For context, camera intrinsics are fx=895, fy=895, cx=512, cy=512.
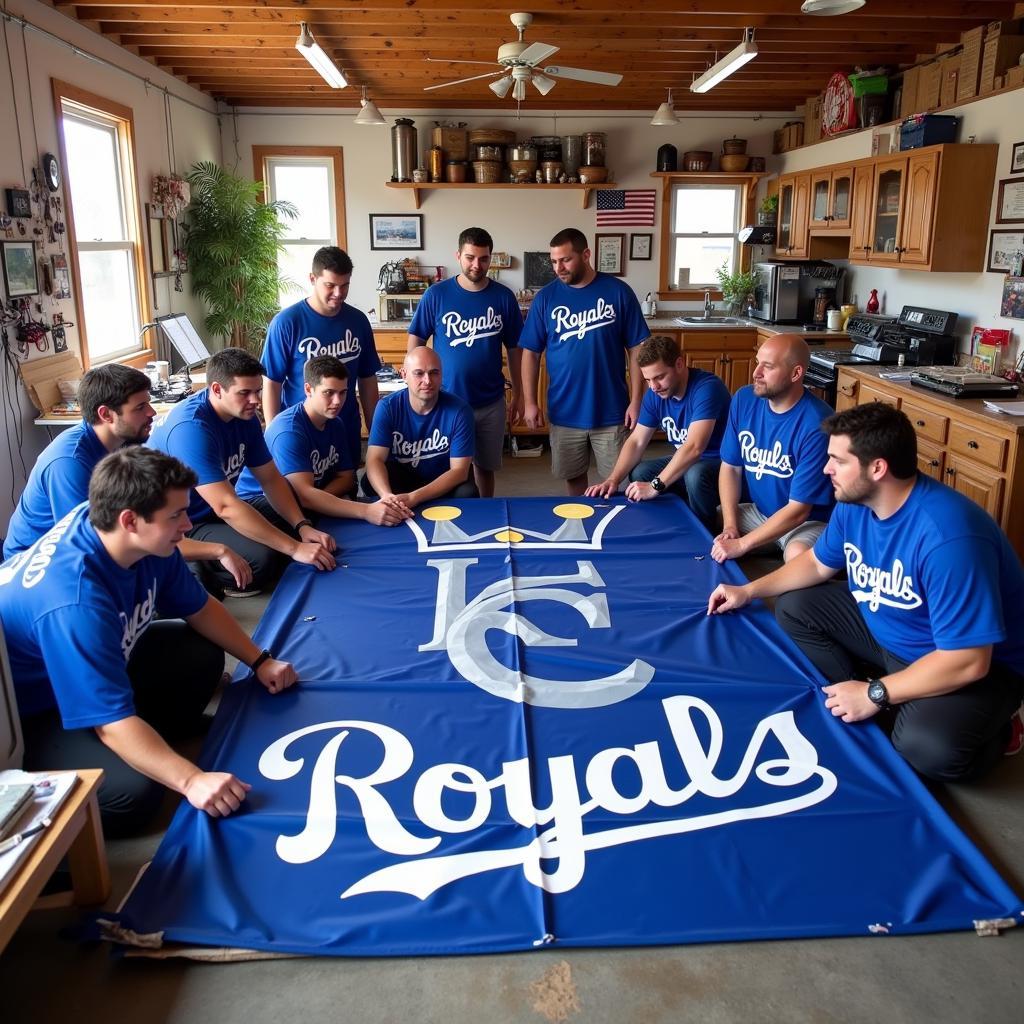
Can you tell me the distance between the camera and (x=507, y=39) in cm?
576

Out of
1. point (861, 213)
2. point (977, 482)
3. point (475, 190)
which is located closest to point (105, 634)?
point (977, 482)

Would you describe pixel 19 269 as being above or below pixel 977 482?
above

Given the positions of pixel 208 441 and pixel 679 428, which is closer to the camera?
pixel 208 441

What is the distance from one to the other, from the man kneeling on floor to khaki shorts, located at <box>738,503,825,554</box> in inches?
98.7

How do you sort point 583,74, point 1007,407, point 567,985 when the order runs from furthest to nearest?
point 583,74, point 1007,407, point 567,985

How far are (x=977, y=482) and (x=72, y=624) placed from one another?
4.02m

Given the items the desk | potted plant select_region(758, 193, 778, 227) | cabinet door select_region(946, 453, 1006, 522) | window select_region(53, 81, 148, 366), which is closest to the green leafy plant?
window select_region(53, 81, 148, 366)

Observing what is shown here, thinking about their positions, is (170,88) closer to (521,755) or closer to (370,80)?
(370,80)

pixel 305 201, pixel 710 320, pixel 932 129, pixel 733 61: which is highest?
pixel 733 61

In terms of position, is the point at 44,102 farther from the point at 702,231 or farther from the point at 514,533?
the point at 702,231

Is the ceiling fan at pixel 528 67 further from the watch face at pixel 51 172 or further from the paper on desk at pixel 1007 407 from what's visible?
the paper on desk at pixel 1007 407

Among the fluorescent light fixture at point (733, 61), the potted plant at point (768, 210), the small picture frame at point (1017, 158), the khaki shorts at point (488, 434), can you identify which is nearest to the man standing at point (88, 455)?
the khaki shorts at point (488, 434)

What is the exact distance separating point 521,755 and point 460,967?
1.89ft

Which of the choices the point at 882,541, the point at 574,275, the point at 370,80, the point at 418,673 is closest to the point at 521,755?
the point at 418,673
